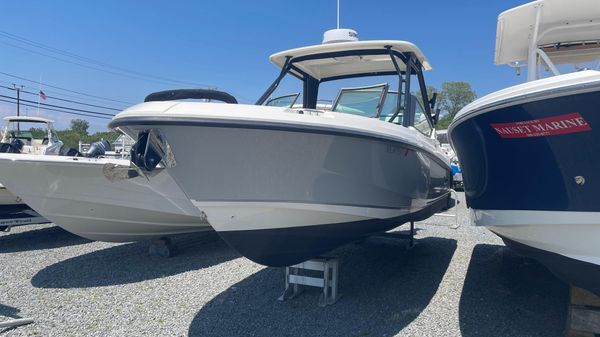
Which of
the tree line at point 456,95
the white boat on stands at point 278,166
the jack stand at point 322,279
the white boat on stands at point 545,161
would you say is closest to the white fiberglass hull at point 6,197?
the white boat on stands at point 278,166

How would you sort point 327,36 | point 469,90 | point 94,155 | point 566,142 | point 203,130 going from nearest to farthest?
point 566,142, point 203,130, point 327,36, point 94,155, point 469,90

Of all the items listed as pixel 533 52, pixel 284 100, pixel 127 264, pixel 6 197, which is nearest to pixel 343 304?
pixel 284 100

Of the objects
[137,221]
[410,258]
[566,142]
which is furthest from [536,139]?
[137,221]

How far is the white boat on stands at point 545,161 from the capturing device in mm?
2350

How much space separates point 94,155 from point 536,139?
6.01 meters

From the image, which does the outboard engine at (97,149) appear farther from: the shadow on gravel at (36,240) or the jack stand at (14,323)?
the jack stand at (14,323)

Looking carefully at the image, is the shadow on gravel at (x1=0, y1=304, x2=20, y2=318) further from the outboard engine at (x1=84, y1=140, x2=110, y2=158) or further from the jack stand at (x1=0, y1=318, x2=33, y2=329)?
the outboard engine at (x1=84, y1=140, x2=110, y2=158)

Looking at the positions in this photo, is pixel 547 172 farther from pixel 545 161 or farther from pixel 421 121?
pixel 421 121

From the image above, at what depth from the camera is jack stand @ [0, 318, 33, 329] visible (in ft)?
10.4

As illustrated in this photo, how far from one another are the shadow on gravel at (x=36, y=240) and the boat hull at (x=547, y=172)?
6.02 meters

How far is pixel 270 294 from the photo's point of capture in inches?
156

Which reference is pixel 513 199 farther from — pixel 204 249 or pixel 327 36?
pixel 204 249

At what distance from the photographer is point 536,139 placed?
2553mm

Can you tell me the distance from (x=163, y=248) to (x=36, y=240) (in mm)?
2579
